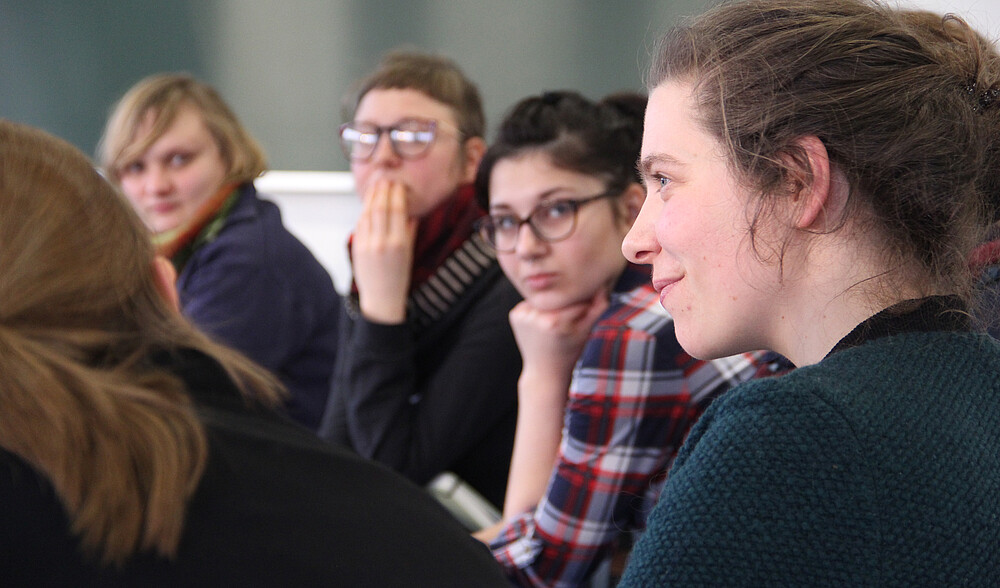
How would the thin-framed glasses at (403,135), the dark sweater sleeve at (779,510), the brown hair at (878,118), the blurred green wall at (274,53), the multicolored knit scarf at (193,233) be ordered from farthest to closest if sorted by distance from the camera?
the blurred green wall at (274,53), the multicolored knit scarf at (193,233), the thin-framed glasses at (403,135), the brown hair at (878,118), the dark sweater sleeve at (779,510)

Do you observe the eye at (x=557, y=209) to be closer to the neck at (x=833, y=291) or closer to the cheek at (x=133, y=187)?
the neck at (x=833, y=291)

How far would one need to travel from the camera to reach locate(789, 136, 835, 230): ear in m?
0.72

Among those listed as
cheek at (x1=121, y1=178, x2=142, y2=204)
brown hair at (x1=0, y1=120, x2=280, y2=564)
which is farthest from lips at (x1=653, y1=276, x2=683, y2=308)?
cheek at (x1=121, y1=178, x2=142, y2=204)

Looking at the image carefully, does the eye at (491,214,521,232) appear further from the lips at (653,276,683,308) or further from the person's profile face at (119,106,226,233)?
the person's profile face at (119,106,226,233)

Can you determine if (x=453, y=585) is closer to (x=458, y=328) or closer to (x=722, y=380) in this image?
(x=722, y=380)

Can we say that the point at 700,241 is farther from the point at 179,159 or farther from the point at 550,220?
the point at 179,159

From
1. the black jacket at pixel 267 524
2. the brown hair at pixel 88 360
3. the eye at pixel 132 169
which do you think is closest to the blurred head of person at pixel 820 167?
the black jacket at pixel 267 524

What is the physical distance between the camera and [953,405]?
0.67 meters

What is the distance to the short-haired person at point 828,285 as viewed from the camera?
24.2 inches

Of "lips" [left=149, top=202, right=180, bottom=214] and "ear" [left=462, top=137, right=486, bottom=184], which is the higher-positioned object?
"ear" [left=462, top=137, right=486, bottom=184]

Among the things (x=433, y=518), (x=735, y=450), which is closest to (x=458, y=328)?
(x=433, y=518)

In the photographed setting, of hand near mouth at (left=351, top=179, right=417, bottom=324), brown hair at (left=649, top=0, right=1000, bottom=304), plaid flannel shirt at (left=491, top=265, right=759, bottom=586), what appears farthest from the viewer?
hand near mouth at (left=351, top=179, right=417, bottom=324)

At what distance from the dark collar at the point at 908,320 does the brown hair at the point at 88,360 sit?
61 centimetres

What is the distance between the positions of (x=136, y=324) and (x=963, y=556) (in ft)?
2.66
